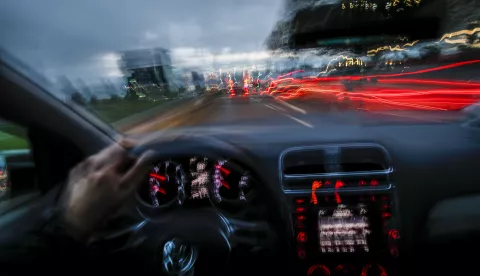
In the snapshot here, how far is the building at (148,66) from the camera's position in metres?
3.19

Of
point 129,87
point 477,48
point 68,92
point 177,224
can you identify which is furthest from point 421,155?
point 68,92

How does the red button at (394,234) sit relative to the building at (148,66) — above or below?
below

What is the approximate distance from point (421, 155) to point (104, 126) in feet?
6.12

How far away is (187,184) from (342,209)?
0.92 metres

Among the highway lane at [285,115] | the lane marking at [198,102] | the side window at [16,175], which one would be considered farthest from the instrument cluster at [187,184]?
the side window at [16,175]

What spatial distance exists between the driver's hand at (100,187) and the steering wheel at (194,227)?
0.08 m

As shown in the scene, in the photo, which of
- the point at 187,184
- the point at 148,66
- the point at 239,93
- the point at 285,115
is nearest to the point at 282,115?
the point at 285,115

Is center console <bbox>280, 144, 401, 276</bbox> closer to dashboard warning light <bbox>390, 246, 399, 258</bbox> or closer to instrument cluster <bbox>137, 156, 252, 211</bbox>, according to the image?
dashboard warning light <bbox>390, 246, 399, 258</bbox>

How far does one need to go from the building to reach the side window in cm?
80

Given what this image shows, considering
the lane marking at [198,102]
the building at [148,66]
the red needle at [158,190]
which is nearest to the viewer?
the building at [148,66]

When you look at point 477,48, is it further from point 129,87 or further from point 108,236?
point 108,236

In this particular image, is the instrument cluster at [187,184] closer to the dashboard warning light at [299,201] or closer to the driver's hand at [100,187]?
the driver's hand at [100,187]

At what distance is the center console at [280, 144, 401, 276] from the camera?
11.4 feet

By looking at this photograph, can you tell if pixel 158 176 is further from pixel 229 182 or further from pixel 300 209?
pixel 300 209
